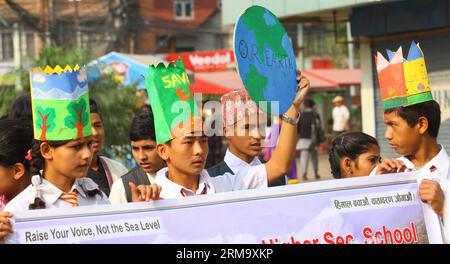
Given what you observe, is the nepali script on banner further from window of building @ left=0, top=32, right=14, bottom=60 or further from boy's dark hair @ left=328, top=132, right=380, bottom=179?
window of building @ left=0, top=32, right=14, bottom=60

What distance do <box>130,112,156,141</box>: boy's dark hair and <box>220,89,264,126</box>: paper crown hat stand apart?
0.47 meters

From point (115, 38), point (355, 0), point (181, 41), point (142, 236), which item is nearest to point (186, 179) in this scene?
point (142, 236)

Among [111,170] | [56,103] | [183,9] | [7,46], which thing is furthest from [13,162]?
[183,9]

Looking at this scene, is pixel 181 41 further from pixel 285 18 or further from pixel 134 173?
pixel 134 173

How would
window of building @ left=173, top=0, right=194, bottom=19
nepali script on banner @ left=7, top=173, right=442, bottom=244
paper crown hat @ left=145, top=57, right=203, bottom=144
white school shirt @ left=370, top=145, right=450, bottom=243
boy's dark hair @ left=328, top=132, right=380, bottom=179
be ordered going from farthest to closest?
1. window of building @ left=173, top=0, right=194, bottom=19
2. boy's dark hair @ left=328, top=132, right=380, bottom=179
3. paper crown hat @ left=145, top=57, right=203, bottom=144
4. white school shirt @ left=370, top=145, right=450, bottom=243
5. nepali script on banner @ left=7, top=173, right=442, bottom=244

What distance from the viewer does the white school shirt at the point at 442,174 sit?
11.9ft

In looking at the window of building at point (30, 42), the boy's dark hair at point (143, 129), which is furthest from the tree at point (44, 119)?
the window of building at point (30, 42)

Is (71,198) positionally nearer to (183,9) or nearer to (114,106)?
(114,106)

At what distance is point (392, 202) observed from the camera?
373cm

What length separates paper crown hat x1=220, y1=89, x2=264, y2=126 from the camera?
16.8 feet

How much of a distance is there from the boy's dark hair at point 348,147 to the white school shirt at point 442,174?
2.56ft

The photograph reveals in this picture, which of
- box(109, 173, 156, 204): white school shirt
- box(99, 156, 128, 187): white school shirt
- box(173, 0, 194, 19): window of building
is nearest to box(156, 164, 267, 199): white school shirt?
box(109, 173, 156, 204): white school shirt

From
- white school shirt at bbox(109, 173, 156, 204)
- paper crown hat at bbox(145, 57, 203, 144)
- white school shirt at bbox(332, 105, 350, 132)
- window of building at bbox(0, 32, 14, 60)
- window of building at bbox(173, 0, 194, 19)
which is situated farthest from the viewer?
window of building at bbox(173, 0, 194, 19)

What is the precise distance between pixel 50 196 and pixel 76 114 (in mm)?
366
